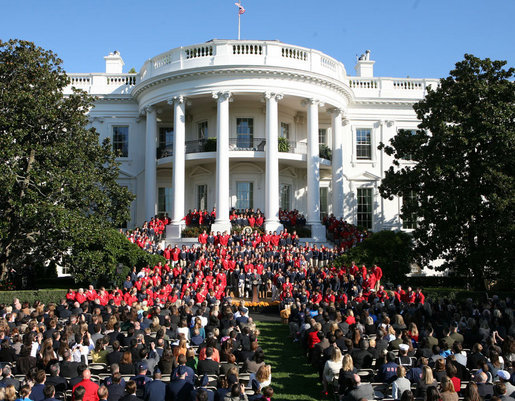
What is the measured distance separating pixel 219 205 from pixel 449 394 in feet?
74.2

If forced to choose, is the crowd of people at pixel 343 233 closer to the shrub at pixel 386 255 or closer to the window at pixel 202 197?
the shrub at pixel 386 255

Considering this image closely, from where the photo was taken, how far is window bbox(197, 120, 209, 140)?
116 feet

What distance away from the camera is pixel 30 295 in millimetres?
21828

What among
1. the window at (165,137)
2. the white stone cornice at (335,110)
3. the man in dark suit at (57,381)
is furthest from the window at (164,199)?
the man in dark suit at (57,381)

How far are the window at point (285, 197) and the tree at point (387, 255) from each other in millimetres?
9132

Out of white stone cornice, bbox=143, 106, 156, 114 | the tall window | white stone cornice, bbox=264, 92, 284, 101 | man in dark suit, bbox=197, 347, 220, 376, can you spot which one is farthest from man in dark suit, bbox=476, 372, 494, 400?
white stone cornice, bbox=143, 106, 156, 114

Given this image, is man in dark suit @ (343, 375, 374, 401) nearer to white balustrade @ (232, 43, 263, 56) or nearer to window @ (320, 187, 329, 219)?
white balustrade @ (232, 43, 263, 56)

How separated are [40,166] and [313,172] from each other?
50.5 feet

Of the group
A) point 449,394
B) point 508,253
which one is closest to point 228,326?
point 449,394

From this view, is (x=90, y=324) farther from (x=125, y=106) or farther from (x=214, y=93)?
(x=125, y=106)

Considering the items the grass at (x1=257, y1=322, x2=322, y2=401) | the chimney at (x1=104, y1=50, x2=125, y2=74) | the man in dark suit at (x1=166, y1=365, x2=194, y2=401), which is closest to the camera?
the man in dark suit at (x1=166, y1=365, x2=194, y2=401)

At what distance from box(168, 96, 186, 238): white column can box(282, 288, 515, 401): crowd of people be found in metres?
15.1

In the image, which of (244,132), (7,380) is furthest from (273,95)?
(7,380)

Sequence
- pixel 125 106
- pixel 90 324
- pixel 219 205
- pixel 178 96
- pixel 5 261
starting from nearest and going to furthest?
1. pixel 90 324
2. pixel 5 261
3. pixel 219 205
4. pixel 178 96
5. pixel 125 106
